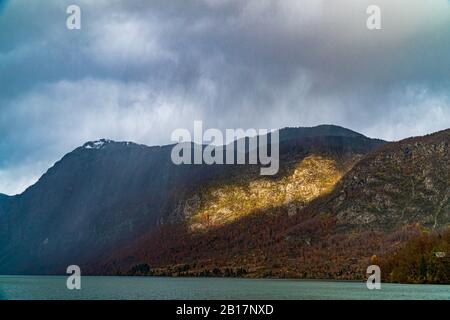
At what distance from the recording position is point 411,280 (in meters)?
162

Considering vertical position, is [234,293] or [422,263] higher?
[422,263]

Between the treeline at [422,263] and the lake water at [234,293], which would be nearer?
the lake water at [234,293]

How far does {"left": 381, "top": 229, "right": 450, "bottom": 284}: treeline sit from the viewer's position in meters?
153

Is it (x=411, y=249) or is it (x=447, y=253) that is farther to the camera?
(x=411, y=249)

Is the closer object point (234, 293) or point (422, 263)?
point (234, 293)

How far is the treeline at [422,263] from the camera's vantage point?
15338cm

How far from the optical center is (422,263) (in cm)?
16125

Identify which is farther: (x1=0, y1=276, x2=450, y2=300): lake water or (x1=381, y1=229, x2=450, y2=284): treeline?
(x1=381, y1=229, x2=450, y2=284): treeline
